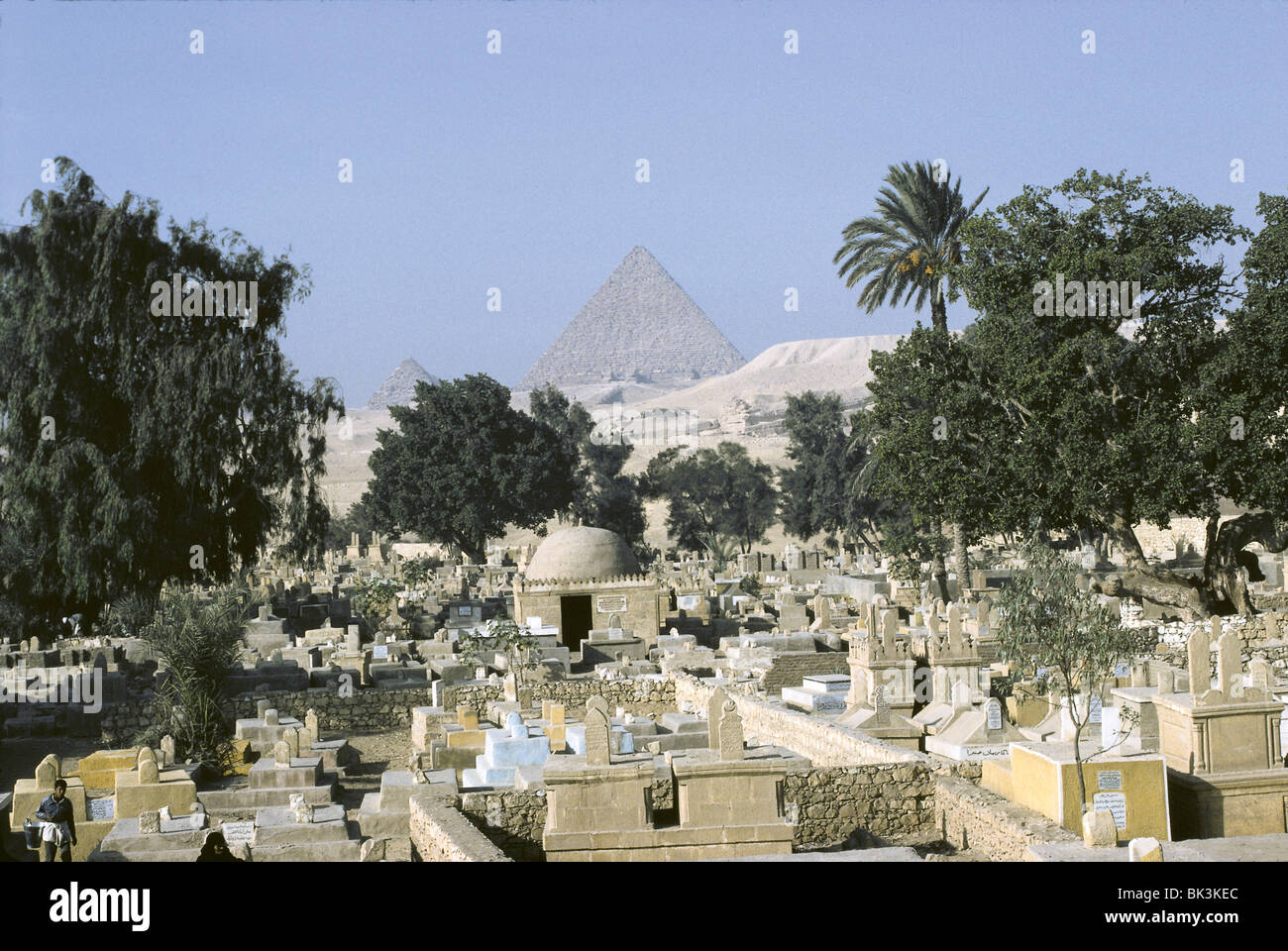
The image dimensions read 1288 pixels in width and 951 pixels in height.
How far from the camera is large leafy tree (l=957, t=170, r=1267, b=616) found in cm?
2656

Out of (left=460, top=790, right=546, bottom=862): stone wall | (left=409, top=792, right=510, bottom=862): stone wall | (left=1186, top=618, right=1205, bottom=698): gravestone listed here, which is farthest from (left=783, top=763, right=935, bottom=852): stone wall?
(left=409, top=792, right=510, bottom=862): stone wall

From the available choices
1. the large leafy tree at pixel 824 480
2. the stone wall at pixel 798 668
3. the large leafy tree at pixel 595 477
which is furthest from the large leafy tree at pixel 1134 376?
the large leafy tree at pixel 595 477

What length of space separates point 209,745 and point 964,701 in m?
10.6

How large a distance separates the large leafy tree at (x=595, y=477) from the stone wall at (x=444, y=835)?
60.0 metres

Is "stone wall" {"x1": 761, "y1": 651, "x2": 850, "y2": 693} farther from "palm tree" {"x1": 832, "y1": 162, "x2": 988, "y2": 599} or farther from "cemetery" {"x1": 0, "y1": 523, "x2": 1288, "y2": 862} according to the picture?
"palm tree" {"x1": 832, "y1": 162, "x2": 988, "y2": 599}

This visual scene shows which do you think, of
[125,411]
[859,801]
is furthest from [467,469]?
[859,801]

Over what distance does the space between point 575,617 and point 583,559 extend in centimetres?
150

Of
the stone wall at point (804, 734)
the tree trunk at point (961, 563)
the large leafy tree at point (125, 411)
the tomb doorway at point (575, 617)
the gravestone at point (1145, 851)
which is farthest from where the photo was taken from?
the tree trunk at point (961, 563)

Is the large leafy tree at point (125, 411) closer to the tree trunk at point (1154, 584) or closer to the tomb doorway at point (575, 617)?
the tomb doorway at point (575, 617)

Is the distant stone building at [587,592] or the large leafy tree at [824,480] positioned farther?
the large leafy tree at [824,480]

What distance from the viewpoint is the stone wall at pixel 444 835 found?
11.0m

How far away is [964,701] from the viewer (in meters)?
16.4

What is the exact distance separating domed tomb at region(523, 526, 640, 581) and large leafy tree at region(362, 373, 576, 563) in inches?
1391
